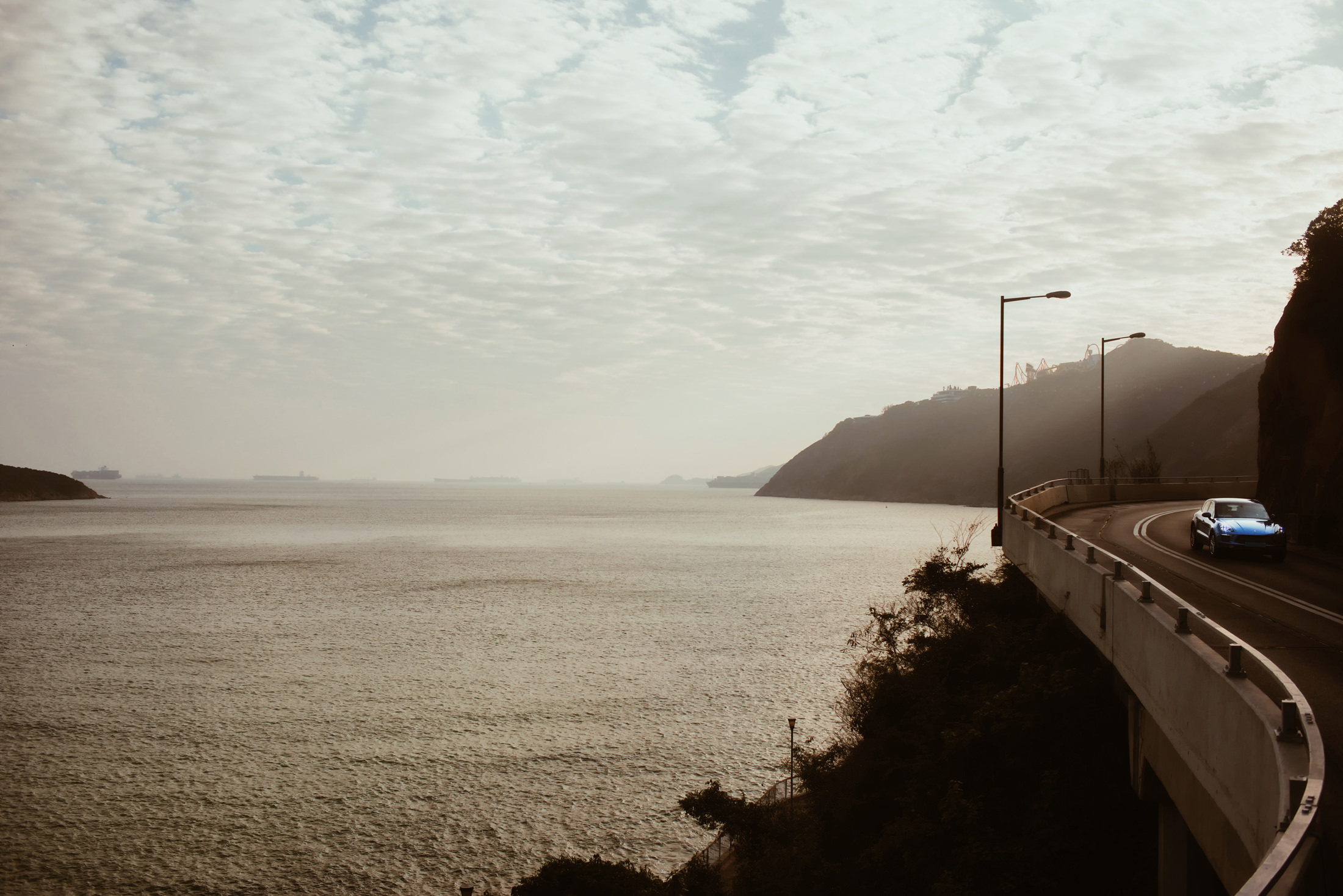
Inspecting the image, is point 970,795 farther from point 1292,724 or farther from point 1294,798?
point 1294,798

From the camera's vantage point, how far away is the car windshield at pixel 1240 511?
2797cm

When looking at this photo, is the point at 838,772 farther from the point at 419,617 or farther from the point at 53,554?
the point at 53,554

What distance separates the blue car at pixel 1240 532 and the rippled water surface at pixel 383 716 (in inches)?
669

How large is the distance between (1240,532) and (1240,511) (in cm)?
181

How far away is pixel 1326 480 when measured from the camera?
33.2m

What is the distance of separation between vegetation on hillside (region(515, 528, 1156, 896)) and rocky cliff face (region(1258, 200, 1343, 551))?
12.8 meters

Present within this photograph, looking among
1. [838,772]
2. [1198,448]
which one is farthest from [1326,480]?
[1198,448]

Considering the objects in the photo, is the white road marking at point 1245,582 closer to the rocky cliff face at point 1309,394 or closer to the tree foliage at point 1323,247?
the rocky cliff face at point 1309,394

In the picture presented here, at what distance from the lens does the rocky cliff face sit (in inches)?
1382

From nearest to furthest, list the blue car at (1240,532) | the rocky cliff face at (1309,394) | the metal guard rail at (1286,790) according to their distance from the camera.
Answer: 1. the metal guard rail at (1286,790)
2. the blue car at (1240,532)
3. the rocky cliff face at (1309,394)

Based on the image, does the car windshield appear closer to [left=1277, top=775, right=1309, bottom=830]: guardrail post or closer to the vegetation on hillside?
the vegetation on hillside

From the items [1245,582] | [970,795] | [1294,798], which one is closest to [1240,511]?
[1245,582]

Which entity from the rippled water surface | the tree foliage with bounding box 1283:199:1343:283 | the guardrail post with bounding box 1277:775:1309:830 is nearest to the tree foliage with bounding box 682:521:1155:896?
the rippled water surface

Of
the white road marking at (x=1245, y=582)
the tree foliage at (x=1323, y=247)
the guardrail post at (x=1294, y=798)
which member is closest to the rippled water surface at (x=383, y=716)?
the white road marking at (x=1245, y=582)
